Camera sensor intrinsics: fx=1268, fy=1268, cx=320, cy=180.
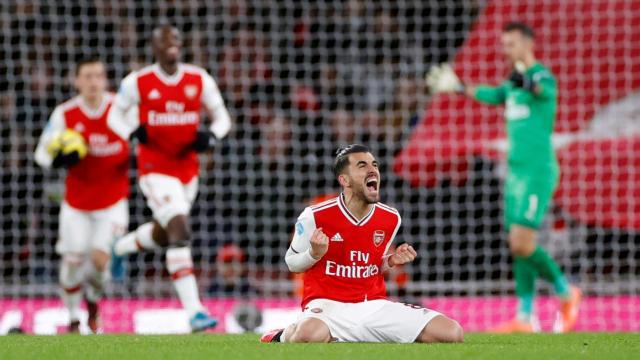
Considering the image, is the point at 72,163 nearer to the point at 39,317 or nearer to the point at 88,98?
the point at 88,98

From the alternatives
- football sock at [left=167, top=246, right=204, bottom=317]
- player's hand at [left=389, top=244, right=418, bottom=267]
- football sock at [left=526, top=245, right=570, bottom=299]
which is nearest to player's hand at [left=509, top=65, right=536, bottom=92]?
football sock at [left=526, top=245, right=570, bottom=299]

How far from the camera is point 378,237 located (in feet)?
18.8

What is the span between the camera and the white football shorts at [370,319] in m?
5.52

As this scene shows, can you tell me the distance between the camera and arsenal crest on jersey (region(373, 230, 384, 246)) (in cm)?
571

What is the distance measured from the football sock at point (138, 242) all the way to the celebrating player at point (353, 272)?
251cm

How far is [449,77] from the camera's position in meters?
8.95

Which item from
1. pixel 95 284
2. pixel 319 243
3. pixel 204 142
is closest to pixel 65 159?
pixel 95 284

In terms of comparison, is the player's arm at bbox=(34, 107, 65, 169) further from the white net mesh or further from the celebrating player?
the celebrating player

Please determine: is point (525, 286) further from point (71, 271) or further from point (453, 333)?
point (71, 271)

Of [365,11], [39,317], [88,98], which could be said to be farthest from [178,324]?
[365,11]

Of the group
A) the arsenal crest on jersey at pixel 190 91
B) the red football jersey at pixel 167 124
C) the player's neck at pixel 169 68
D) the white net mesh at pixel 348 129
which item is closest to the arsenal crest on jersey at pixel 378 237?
the red football jersey at pixel 167 124

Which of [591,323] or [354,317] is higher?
[354,317]

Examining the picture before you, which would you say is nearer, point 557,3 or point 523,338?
point 523,338

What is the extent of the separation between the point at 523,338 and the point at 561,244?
14.9ft
